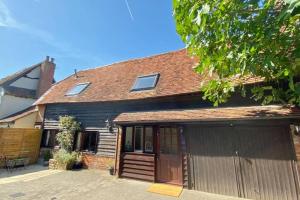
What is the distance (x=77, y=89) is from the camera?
14.1m

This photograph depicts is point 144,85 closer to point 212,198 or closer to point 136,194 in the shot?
point 136,194

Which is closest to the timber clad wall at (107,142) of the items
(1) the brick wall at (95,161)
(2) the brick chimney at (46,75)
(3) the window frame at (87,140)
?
(1) the brick wall at (95,161)

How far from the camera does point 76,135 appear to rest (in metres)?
12.3

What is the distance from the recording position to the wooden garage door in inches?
248

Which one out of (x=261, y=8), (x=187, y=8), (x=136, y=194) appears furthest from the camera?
(x=136, y=194)

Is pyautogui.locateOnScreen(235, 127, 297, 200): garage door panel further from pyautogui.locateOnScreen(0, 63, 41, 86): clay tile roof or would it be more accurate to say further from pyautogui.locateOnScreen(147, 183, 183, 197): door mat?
pyautogui.locateOnScreen(0, 63, 41, 86): clay tile roof

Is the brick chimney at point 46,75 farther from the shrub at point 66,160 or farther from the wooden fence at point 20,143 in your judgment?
the shrub at point 66,160

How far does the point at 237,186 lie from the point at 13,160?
12631mm

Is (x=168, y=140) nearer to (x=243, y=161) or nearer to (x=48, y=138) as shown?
(x=243, y=161)

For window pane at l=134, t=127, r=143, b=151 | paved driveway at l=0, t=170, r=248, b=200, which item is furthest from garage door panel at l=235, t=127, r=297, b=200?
window pane at l=134, t=127, r=143, b=151

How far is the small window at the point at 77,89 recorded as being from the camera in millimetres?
13655

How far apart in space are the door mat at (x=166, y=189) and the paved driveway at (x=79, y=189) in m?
A: 0.23

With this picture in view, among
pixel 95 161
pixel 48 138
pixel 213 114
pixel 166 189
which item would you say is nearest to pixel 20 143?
pixel 48 138

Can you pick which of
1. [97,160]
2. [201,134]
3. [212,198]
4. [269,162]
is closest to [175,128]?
[201,134]
